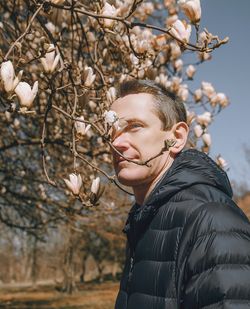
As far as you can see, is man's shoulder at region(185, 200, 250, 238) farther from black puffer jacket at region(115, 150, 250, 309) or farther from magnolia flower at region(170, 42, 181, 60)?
magnolia flower at region(170, 42, 181, 60)

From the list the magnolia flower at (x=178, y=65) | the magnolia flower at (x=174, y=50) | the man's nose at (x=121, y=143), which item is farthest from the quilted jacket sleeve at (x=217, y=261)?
the magnolia flower at (x=178, y=65)

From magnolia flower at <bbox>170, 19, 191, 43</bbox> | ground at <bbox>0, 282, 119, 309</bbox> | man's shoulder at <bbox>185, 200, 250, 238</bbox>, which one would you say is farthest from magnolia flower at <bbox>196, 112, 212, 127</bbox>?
ground at <bbox>0, 282, 119, 309</bbox>

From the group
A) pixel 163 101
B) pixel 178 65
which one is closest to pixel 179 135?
pixel 163 101

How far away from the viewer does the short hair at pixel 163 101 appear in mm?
1803

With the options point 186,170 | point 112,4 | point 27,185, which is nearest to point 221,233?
point 186,170

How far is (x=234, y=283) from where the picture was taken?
119cm

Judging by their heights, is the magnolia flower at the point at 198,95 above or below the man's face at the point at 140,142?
above

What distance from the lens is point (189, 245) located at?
4.38ft

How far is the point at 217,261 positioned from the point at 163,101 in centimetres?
80

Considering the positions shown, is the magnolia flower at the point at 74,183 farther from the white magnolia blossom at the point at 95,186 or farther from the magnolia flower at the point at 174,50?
the magnolia flower at the point at 174,50

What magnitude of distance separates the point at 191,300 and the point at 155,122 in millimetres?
754

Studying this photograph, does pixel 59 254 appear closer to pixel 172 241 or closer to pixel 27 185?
pixel 27 185

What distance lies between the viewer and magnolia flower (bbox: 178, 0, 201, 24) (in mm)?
1981

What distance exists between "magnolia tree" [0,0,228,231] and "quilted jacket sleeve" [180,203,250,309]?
645 millimetres
